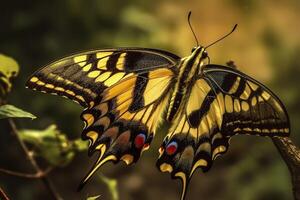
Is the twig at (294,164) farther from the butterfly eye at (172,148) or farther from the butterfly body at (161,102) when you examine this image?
the butterfly eye at (172,148)

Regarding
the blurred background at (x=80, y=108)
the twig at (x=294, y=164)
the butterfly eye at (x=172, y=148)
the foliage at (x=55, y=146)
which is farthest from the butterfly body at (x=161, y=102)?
the blurred background at (x=80, y=108)

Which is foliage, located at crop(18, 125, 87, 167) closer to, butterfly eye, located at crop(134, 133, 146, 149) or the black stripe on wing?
butterfly eye, located at crop(134, 133, 146, 149)

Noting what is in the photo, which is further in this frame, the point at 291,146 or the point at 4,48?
the point at 4,48

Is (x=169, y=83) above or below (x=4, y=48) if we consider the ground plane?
below

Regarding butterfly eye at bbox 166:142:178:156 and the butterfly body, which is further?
butterfly eye at bbox 166:142:178:156

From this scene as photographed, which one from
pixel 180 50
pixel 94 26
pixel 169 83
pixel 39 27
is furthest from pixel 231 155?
A: pixel 169 83

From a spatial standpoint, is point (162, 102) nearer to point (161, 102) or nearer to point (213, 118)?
point (161, 102)

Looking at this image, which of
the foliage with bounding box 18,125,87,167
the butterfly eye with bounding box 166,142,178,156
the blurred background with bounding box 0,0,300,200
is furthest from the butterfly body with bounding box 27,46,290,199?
the blurred background with bounding box 0,0,300,200

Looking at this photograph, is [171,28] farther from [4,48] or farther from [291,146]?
[291,146]
